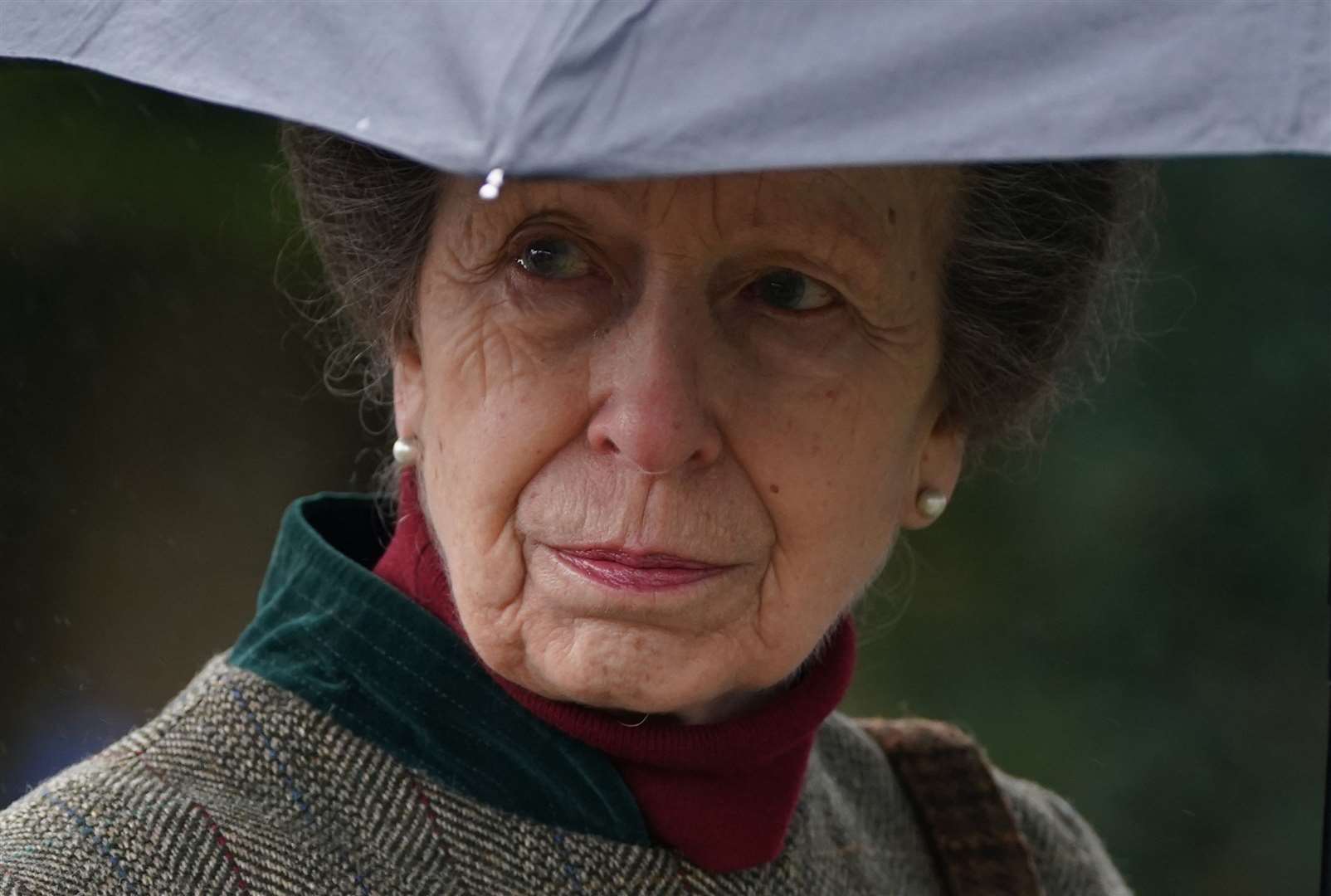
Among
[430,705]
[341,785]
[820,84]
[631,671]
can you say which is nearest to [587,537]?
[631,671]

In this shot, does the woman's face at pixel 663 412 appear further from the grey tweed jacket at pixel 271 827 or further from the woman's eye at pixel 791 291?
the grey tweed jacket at pixel 271 827

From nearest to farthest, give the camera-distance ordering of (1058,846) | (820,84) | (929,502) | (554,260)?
(820,84)
(554,260)
(929,502)
(1058,846)

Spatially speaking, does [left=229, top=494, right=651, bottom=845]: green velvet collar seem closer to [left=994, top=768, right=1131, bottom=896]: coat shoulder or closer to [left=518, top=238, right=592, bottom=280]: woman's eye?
[left=518, top=238, right=592, bottom=280]: woman's eye

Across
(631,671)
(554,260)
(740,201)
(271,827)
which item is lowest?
(271,827)

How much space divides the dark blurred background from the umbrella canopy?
3.74 metres

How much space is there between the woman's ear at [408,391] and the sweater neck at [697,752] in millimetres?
115

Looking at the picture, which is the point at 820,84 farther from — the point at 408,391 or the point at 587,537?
the point at 408,391

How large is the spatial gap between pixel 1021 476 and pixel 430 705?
3650mm

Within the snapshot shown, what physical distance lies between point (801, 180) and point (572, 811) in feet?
2.83

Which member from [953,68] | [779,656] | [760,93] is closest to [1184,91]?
[953,68]

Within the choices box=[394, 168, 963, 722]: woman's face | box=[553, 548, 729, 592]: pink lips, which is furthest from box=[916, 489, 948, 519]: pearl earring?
box=[553, 548, 729, 592]: pink lips

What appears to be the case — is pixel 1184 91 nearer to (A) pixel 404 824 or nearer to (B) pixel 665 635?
(B) pixel 665 635

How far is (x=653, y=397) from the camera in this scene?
2100mm

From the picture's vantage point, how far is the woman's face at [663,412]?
2141mm
